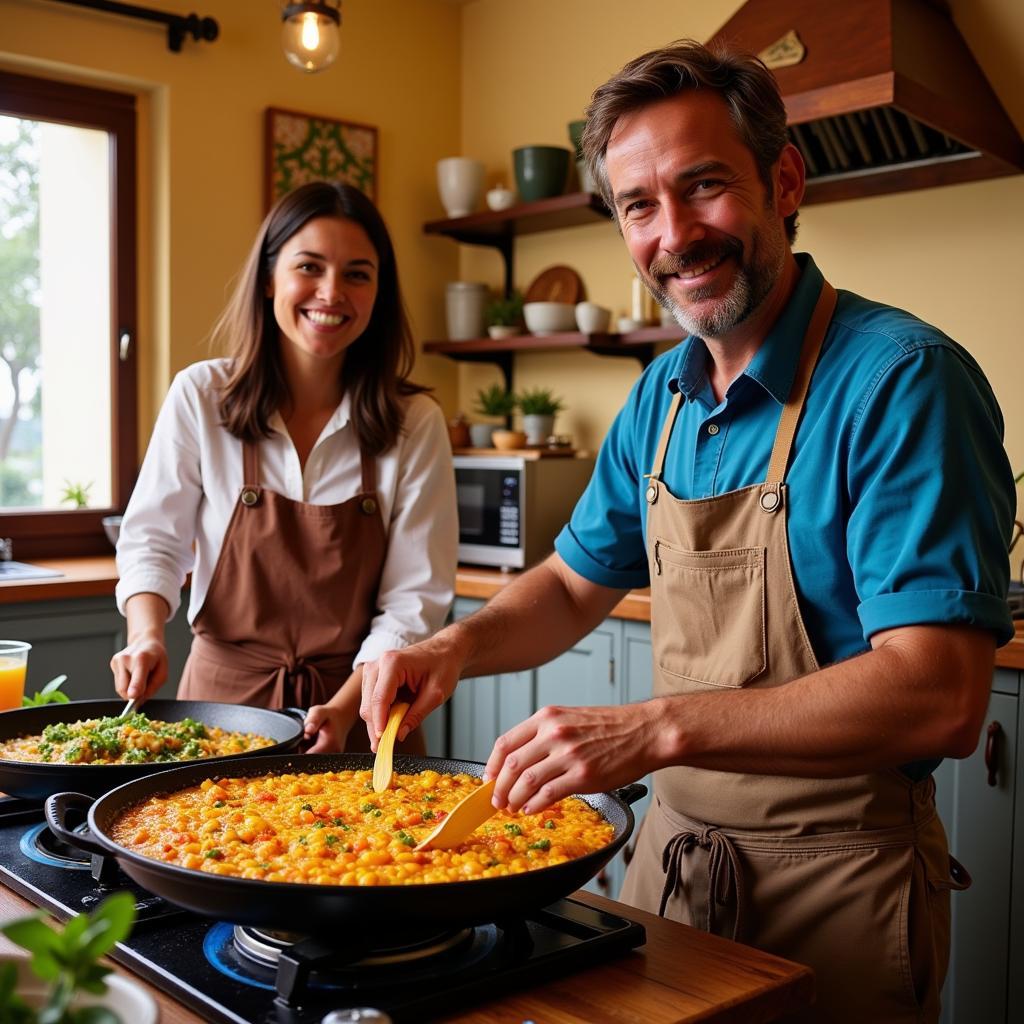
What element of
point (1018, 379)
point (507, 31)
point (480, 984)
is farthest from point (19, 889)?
point (507, 31)

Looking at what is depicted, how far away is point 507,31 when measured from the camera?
14.7ft

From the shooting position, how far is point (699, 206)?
1.50 meters

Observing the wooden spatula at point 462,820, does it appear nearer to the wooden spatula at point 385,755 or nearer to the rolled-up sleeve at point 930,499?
the wooden spatula at point 385,755

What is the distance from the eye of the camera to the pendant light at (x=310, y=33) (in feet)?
9.84

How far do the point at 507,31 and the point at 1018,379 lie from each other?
2403 millimetres

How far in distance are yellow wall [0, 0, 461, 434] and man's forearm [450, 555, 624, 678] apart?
8.27 ft

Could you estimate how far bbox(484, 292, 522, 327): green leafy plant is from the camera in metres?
4.30

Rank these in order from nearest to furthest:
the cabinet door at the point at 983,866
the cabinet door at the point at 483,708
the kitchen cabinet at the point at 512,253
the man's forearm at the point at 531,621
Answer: the man's forearm at the point at 531,621
the cabinet door at the point at 983,866
the cabinet door at the point at 483,708
the kitchen cabinet at the point at 512,253

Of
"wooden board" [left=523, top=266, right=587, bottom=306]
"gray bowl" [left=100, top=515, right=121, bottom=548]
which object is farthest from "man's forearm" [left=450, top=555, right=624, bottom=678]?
"wooden board" [left=523, top=266, right=587, bottom=306]

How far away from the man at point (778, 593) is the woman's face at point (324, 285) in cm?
72

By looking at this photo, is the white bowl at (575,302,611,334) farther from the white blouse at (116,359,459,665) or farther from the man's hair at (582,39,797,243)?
the man's hair at (582,39,797,243)

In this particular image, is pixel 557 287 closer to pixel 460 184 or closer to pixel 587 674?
pixel 460 184

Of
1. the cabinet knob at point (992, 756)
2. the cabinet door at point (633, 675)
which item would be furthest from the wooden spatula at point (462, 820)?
the cabinet door at point (633, 675)

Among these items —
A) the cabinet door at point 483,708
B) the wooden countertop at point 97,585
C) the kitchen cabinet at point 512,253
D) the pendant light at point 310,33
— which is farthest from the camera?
the kitchen cabinet at point 512,253
